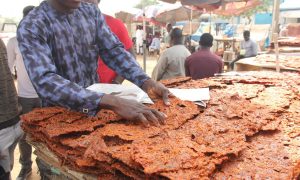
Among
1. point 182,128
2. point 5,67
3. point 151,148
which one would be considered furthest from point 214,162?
point 5,67

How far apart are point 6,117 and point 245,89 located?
1937 millimetres

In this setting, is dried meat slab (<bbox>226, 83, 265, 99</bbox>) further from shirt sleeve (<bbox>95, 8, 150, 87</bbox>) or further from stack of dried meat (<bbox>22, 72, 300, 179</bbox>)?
shirt sleeve (<bbox>95, 8, 150, 87</bbox>)

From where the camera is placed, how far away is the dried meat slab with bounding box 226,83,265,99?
228 centimetres

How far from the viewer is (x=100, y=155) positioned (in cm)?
124

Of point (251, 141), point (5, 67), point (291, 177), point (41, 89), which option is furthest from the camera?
point (5, 67)

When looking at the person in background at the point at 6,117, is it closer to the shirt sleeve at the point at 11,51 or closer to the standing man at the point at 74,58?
the standing man at the point at 74,58

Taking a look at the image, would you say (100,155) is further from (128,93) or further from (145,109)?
(128,93)

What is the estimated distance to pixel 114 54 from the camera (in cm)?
224

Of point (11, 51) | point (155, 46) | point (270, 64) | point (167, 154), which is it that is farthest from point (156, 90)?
point (155, 46)

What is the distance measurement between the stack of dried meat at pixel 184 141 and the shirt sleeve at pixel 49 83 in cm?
10

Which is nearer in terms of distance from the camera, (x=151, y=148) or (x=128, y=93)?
(x=151, y=148)

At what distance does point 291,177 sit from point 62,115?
3.83ft

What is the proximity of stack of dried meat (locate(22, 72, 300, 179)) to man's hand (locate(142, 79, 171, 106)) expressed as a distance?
0.18 ft

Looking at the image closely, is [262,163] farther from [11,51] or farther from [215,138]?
[11,51]
